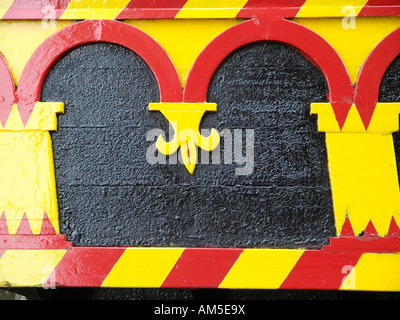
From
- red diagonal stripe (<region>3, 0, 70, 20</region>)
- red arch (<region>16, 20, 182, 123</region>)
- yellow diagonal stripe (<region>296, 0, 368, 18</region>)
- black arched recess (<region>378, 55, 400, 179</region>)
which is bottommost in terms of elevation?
black arched recess (<region>378, 55, 400, 179</region>)

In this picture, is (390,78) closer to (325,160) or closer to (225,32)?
(325,160)

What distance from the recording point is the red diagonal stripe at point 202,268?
126cm

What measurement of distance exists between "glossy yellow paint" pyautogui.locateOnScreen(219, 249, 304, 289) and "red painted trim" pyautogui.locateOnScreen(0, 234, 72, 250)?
0.59 m

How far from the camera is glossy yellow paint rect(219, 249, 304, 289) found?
125cm

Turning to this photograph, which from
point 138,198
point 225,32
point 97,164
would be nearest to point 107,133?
point 97,164

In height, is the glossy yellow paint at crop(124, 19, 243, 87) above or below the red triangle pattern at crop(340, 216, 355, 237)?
above

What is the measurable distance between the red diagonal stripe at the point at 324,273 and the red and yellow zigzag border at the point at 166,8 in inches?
33.5

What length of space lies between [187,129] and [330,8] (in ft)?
2.16

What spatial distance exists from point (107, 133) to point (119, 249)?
1.35ft

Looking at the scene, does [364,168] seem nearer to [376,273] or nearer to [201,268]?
[376,273]

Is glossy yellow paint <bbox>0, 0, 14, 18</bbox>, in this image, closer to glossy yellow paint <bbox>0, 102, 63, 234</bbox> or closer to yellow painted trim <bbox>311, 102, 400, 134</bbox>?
glossy yellow paint <bbox>0, 102, 63, 234</bbox>

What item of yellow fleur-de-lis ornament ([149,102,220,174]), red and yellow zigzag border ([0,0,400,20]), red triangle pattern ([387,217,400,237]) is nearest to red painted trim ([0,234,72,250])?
yellow fleur-de-lis ornament ([149,102,220,174])

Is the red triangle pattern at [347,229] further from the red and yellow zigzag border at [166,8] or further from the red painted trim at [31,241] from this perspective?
the red painted trim at [31,241]

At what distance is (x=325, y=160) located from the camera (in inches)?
50.6
